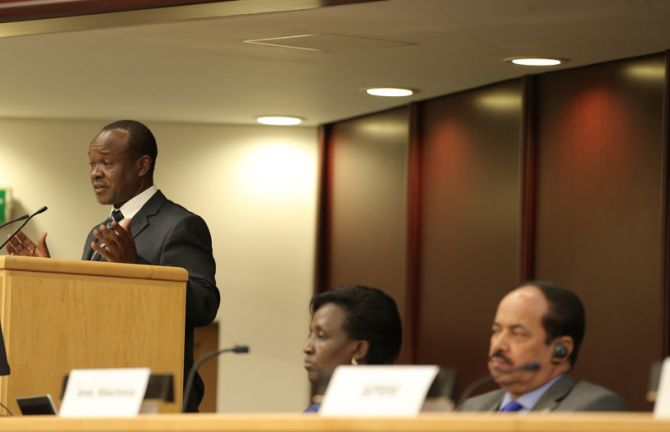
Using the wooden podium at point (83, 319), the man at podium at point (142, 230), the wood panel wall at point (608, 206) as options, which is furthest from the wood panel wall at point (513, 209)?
the wooden podium at point (83, 319)

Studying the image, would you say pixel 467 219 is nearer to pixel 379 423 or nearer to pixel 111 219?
pixel 111 219

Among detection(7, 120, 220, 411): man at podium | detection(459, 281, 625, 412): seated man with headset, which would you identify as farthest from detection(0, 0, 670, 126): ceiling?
detection(459, 281, 625, 412): seated man with headset

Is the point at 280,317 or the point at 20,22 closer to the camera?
the point at 20,22

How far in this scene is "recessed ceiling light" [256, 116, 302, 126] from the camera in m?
8.25

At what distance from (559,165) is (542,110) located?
11.2 inches

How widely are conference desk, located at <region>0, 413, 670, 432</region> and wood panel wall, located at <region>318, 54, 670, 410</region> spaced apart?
429 centimetres

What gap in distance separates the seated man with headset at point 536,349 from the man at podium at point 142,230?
0.96m

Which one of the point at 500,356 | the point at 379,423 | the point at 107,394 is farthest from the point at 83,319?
the point at 379,423

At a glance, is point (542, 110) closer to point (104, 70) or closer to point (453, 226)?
point (453, 226)

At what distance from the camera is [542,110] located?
696 cm

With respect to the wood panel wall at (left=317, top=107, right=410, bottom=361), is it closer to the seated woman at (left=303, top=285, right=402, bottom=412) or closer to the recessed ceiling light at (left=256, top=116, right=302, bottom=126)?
the recessed ceiling light at (left=256, top=116, right=302, bottom=126)

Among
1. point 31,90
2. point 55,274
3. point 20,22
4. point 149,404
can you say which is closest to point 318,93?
point 31,90

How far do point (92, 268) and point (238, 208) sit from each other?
5.01 m

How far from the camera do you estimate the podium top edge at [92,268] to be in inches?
137
